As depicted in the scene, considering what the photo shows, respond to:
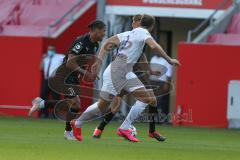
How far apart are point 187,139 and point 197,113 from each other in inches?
253

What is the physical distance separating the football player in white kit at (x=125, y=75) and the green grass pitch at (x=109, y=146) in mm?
395

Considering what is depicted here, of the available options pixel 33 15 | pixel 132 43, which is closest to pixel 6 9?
pixel 33 15

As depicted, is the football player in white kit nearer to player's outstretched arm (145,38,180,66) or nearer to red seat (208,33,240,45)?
player's outstretched arm (145,38,180,66)

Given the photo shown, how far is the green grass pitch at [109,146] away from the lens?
13461 mm

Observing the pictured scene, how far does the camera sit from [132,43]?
16500 mm

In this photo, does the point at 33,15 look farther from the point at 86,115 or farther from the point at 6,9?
the point at 86,115

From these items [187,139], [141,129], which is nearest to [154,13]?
[141,129]

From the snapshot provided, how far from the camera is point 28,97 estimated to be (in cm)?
2767

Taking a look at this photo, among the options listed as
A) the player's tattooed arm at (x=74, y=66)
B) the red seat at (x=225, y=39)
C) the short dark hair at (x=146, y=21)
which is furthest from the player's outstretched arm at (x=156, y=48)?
the red seat at (x=225, y=39)

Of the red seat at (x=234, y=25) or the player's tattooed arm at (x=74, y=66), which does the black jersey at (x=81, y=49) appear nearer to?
the player's tattooed arm at (x=74, y=66)

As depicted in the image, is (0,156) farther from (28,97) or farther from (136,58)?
(28,97)

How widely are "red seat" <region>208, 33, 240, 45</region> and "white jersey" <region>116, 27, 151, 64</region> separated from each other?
9.45m

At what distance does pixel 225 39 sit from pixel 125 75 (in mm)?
9785

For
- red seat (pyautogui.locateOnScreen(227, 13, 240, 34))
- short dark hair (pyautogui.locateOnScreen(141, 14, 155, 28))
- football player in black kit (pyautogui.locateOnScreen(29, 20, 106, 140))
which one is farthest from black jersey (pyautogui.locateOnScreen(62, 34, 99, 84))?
red seat (pyautogui.locateOnScreen(227, 13, 240, 34))
